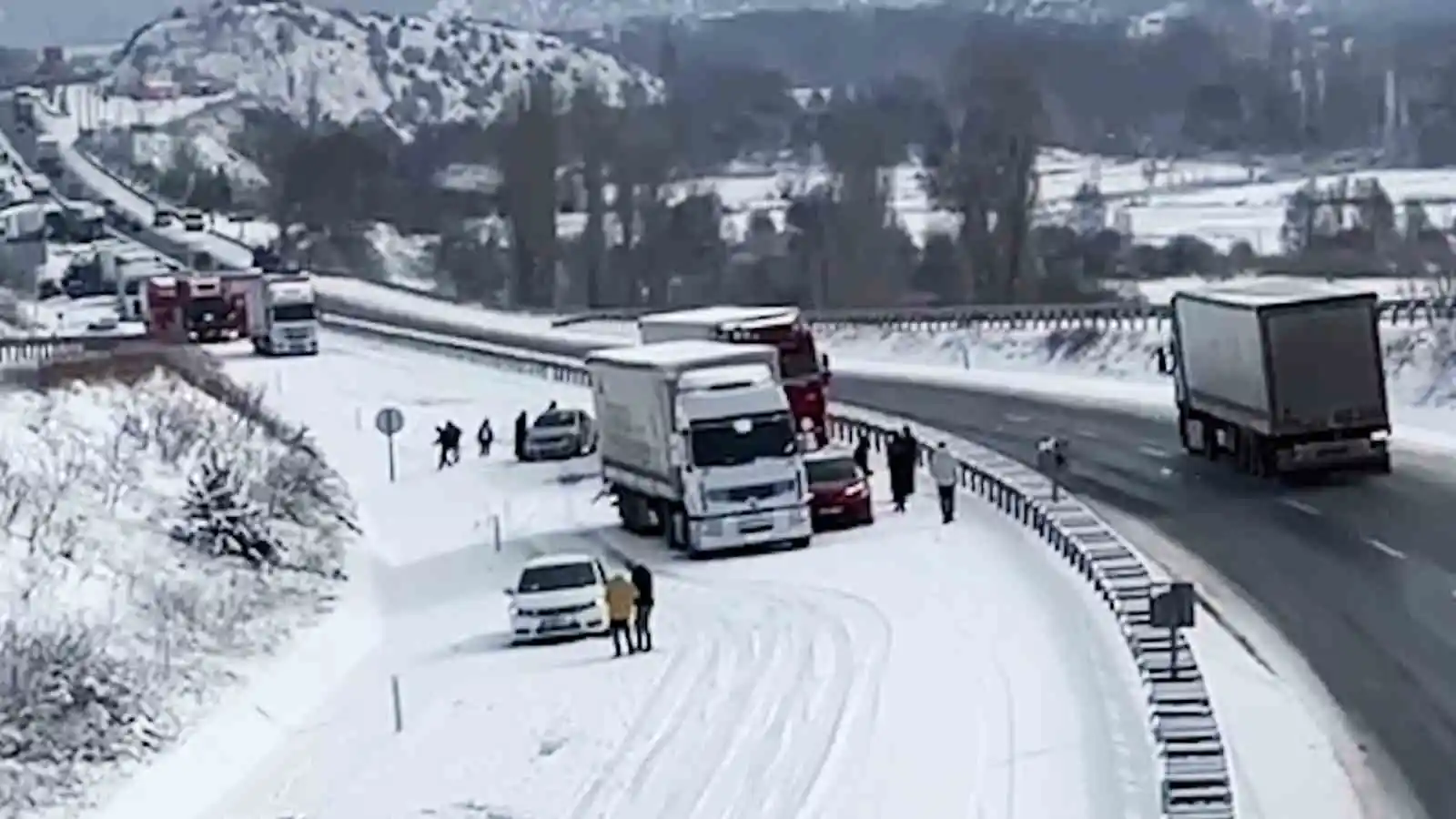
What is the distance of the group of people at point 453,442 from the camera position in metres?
62.4

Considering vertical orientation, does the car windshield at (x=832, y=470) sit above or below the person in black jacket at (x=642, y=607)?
above

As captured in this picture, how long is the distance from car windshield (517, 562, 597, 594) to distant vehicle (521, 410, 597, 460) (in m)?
22.4

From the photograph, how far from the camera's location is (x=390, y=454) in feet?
203

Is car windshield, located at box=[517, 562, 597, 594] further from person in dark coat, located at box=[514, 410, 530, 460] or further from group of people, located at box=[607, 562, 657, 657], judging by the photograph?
person in dark coat, located at box=[514, 410, 530, 460]

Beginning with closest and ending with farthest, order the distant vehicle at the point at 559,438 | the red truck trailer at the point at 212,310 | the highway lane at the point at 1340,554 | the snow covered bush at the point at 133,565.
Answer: the highway lane at the point at 1340,554
the snow covered bush at the point at 133,565
the distant vehicle at the point at 559,438
the red truck trailer at the point at 212,310

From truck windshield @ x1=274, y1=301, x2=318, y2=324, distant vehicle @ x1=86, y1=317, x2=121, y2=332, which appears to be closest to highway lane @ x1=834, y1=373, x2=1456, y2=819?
truck windshield @ x1=274, y1=301, x2=318, y2=324

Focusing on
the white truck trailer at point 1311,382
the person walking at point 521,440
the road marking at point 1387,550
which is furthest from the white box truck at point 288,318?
the road marking at point 1387,550

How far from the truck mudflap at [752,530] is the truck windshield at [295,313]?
161ft

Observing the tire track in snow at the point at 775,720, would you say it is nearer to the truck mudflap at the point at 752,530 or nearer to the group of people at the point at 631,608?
the group of people at the point at 631,608

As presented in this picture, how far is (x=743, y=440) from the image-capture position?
45000 millimetres

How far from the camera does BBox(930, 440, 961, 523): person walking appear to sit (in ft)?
149

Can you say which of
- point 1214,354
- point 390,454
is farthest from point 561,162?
point 1214,354

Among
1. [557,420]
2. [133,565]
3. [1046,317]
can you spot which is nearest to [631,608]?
[133,565]

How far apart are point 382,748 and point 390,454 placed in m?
30.7
